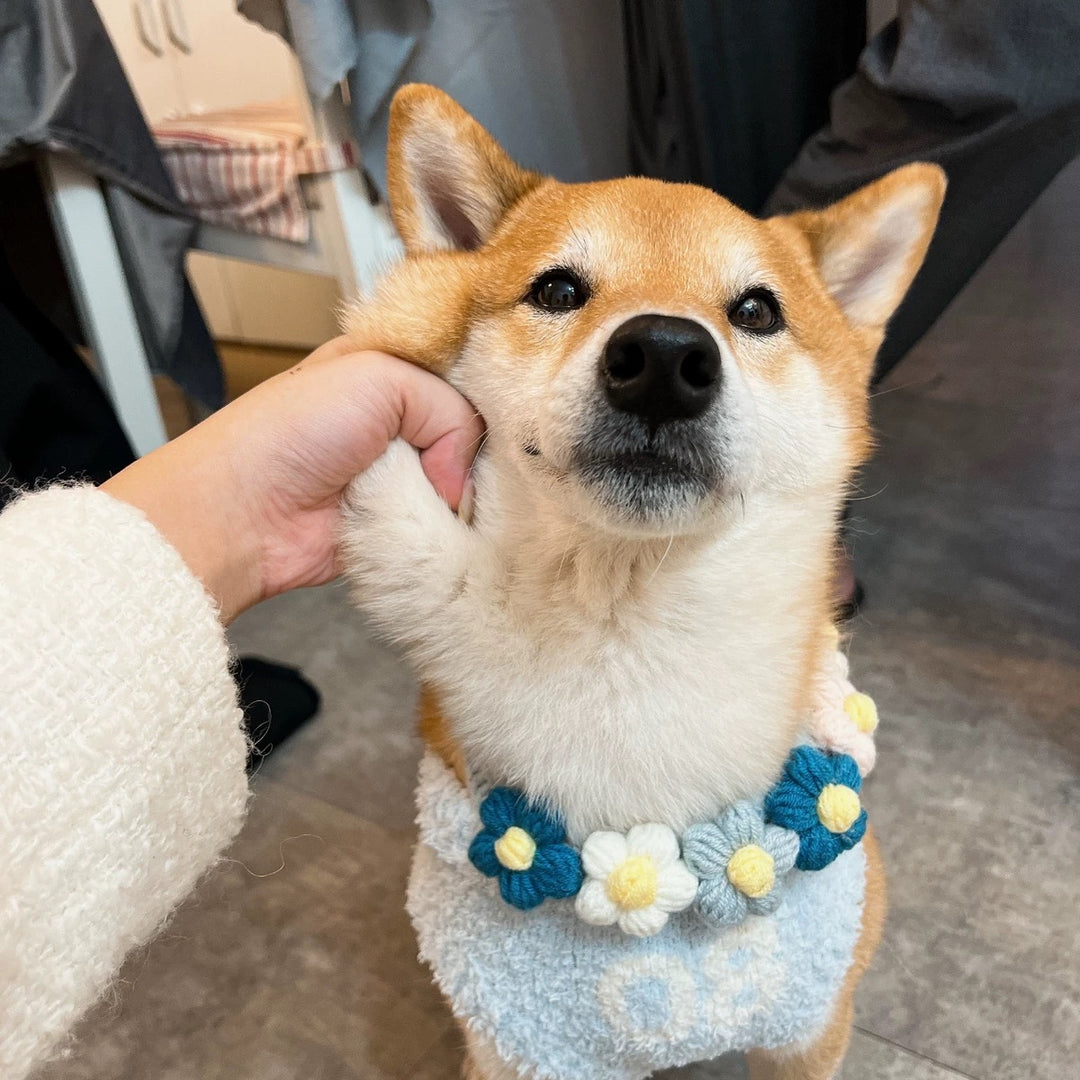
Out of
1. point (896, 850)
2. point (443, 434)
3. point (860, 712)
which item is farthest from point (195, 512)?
point (896, 850)

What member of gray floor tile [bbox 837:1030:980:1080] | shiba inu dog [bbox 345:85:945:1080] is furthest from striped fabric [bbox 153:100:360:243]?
gray floor tile [bbox 837:1030:980:1080]

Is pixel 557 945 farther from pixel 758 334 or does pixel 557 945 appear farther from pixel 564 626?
pixel 758 334

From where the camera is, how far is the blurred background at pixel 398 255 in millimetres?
924

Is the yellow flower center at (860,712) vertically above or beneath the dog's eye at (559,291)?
beneath

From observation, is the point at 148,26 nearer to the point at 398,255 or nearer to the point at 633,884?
the point at 398,255

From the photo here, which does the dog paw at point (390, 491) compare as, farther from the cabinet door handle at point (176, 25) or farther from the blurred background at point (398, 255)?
the cabinet door handle at point (176, 25)

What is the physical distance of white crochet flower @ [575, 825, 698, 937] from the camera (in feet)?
1.83

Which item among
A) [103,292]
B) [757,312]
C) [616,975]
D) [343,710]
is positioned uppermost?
[757,312]

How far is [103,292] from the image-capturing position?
4.80 feet

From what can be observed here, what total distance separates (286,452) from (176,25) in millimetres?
2497

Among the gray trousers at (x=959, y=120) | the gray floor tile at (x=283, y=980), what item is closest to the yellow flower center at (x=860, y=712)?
the gray floor tile at (x=283, y=980)

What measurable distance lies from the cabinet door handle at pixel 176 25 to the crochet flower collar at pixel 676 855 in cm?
270

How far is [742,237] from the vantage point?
0.65 meters

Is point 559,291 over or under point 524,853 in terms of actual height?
over
